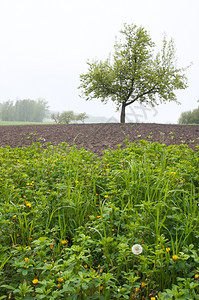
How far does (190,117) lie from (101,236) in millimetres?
25351

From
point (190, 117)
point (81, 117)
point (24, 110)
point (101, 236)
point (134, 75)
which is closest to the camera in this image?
point (101, 236)

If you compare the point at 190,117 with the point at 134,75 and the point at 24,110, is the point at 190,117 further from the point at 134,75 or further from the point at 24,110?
the point at 24,110

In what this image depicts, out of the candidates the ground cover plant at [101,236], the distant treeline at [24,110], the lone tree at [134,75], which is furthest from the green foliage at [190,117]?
the distant treeline at [24,110]

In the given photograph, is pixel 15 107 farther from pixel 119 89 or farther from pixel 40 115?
pixel 119 89

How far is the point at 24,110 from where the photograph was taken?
60281mm

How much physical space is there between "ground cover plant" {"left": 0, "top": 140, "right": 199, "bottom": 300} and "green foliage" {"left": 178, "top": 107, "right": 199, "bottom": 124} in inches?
838

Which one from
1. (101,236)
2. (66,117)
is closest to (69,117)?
(66,117)

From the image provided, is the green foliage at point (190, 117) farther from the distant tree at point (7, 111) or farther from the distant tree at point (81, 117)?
the distant tree at point (7, 111)

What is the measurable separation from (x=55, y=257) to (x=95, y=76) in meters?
13.5

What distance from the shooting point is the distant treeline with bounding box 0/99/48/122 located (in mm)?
59594

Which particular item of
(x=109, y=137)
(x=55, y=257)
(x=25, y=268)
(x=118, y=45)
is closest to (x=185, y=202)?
(x=55, y=257)

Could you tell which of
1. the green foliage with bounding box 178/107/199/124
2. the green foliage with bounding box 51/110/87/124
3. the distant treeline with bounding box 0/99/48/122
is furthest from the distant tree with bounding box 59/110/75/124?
the distant treeline with bounding box 0/99/48/122

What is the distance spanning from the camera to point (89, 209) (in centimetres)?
288

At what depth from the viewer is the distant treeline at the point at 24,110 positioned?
59.6 m
